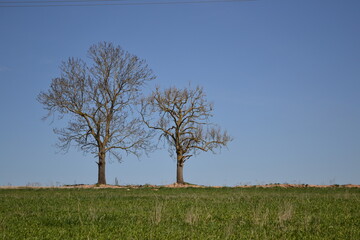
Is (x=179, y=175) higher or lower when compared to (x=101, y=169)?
lower

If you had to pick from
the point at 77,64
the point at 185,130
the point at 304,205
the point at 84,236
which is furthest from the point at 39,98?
the point at 84,236

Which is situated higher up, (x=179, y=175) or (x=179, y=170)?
(x=179, y=170)

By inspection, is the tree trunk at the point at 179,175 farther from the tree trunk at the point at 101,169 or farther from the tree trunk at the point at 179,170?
the tree trunk at the point at 101,169

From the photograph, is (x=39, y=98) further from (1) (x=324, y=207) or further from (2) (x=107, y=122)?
(1) (x=324, y=207)

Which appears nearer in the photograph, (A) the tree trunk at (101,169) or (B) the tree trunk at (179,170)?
(A) the tree trunk at (101,169)

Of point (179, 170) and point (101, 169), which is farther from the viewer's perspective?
point (179, 170)

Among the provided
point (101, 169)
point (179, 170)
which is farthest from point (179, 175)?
point (101, 169)

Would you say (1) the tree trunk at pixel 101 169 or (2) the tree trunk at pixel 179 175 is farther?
(2) the tree trunk at pixel 179 175

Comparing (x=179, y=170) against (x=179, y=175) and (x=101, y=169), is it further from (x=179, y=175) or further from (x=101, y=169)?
(x=101, y=169)

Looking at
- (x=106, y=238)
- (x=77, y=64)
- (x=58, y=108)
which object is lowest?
(x=106, y=238)

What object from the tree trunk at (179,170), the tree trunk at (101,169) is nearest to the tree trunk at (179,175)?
the tree trunk at (179,170)

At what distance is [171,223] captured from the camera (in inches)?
500

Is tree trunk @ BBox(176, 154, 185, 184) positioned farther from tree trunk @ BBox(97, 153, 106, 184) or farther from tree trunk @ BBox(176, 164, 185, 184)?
tree trunk @ BBox(97, 153, 106, 184)

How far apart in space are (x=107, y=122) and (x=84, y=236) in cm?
3090
